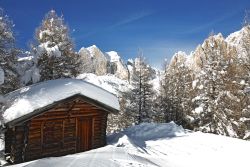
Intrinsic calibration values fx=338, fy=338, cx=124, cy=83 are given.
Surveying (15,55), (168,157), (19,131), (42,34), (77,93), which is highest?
(42,34)

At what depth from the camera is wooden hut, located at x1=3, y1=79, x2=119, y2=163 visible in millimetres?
19031

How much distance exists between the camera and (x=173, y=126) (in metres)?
28.7

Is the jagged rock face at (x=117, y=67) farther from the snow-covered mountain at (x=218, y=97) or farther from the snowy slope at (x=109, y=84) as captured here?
the snow-covered mountain at (x=218, y=97)

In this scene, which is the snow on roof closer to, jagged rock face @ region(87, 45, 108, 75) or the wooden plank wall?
the wooden plank wall

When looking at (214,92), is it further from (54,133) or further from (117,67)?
(117,67)

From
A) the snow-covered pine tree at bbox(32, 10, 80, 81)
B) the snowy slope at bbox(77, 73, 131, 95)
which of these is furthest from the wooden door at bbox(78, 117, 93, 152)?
the snowy slope at bbox(77, 73, 131, 95)

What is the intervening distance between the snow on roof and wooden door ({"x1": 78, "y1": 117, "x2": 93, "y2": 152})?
1819 mm

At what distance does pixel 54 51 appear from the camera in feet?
101

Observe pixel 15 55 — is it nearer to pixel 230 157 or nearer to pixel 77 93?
pixel 77 93

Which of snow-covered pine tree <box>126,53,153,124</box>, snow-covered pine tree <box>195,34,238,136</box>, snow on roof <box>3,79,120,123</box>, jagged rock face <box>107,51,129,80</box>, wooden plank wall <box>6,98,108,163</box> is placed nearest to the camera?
snow on roof <box>3,79,120,123</box>

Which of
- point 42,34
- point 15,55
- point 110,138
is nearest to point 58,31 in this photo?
point 42,34

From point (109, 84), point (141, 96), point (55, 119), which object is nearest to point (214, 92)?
point (141, 96)

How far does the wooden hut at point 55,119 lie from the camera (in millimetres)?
19031

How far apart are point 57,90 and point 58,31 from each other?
49.6ft
